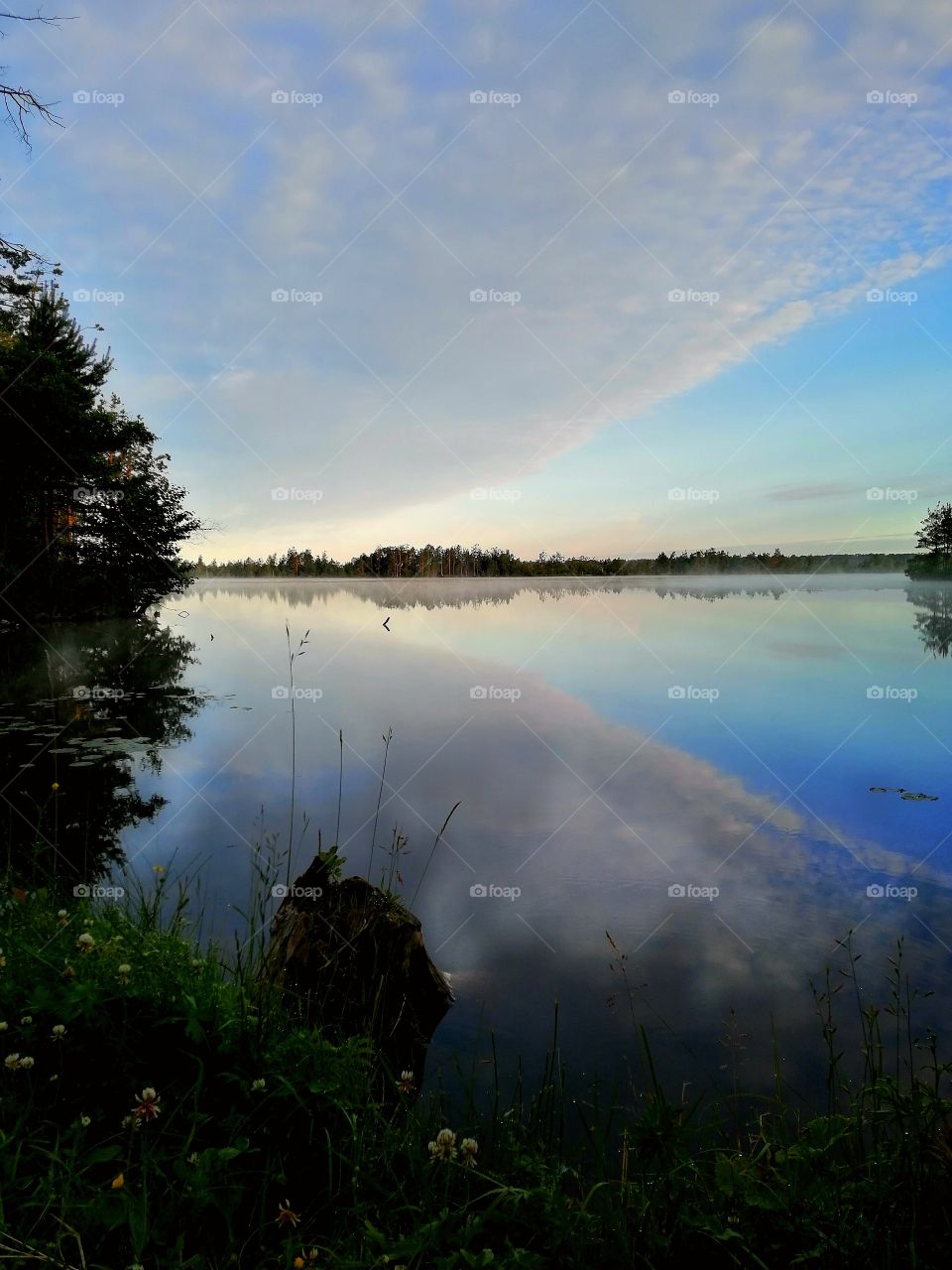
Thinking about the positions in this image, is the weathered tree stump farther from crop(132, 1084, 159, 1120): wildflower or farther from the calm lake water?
crop(132, 1084, 159, 1120): wildflower

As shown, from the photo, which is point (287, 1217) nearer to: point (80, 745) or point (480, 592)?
point (80, 745)

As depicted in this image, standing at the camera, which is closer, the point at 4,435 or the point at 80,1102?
the point at 80,1102

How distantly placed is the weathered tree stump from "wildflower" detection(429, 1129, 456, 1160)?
6.50ft

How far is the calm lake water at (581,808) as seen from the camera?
4684 millimetres

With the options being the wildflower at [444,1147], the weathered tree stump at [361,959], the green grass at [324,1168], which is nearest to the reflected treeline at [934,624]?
the weathered tree stump at [361,959]

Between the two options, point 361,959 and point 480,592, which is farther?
point 480,592

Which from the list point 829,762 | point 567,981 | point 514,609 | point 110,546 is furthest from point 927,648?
point 110,546

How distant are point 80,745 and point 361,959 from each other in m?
7.74

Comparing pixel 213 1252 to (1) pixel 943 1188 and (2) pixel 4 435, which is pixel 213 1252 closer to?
(1) pixel 943 1188

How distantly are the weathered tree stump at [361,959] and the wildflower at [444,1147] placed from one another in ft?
6.50

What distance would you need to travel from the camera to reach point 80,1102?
106 inches

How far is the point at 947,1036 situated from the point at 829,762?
19.6 ft

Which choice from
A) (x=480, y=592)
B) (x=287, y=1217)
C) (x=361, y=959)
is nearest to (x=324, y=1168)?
(x=287, y=1217)

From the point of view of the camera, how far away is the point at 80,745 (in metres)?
10.4
